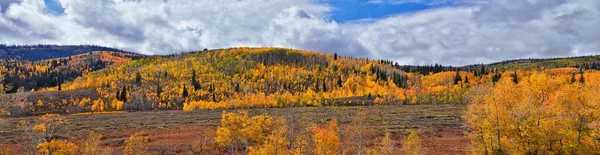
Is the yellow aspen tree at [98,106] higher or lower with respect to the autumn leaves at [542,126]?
lower

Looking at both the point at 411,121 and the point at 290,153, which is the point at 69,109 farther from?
the point at 290,153

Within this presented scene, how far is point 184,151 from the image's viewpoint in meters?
58.9

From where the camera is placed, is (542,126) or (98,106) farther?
(98,106)

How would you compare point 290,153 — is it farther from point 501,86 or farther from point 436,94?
point 436,94

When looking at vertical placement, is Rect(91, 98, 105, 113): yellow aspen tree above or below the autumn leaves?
below

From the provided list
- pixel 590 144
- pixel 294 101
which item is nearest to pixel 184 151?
pixel 590 144

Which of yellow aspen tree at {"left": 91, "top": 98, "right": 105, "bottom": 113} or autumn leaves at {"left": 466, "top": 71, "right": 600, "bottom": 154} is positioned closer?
autumn leaves at {"left": 466, "top": 71, "right": 600, "bottom": 154}

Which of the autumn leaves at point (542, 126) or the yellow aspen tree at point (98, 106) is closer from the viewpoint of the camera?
the autumn leaves at point (542, 126)

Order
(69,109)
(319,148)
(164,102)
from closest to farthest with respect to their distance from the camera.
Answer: (319,148) → (69,109) → (164,102)

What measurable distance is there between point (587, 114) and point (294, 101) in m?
147

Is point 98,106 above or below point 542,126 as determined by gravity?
below

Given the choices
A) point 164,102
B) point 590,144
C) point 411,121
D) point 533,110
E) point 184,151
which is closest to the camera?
point 590,144

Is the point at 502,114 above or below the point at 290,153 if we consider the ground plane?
above

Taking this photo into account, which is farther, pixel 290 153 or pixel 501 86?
pixel 501 86
